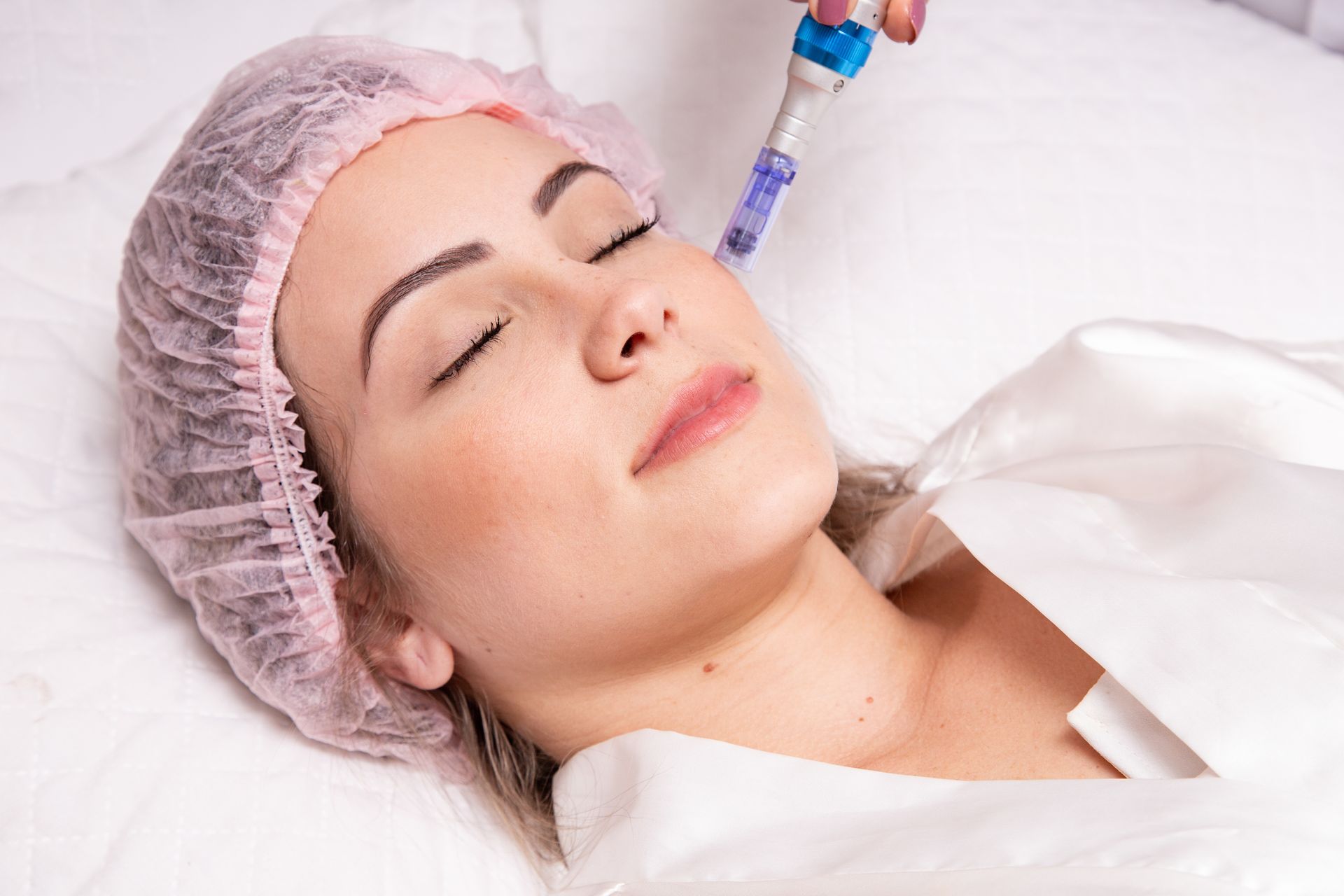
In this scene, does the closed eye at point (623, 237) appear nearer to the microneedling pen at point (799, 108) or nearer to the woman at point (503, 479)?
the woman at point (503, 479)

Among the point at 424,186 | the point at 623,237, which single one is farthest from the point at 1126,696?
the point at 424,186

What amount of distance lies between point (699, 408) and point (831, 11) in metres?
0.49

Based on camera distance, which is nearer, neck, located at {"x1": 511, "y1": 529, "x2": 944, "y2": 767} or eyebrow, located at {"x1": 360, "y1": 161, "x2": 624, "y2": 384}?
eyebrow, located at {"x1": 360, "y1": 161, "x2": 624, "y2": 384}

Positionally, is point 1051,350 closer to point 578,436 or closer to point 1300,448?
point 1300,448

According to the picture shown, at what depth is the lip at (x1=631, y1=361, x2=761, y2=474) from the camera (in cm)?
103

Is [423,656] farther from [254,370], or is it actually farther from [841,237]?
[841,237]

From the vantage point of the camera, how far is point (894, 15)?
1233 mm

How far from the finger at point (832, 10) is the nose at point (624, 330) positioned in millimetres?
391

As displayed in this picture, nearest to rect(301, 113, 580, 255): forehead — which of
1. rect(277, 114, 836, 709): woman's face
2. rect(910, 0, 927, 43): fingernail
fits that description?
rect(277, 114, 836, 709): woman's face

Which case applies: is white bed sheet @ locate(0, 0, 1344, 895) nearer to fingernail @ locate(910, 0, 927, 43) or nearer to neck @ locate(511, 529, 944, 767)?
neck @ locate(511, 529, 944, 767)

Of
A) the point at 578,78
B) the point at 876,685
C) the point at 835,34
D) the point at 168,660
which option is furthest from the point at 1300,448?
the point at 168,660

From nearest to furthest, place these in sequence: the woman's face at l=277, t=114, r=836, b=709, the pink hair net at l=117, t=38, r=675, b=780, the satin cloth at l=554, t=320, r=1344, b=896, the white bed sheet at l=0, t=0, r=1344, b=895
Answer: the satin cloth at l=554, t=320, r=1344, b=896
the woman's face at l=277, t=114, r=836, b=709
the pink hair net at l=117, t=38, r=675, b=780
the white bed sheet at l=0, t=0, r=1344, b=895

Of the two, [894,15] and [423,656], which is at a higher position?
[894,15]

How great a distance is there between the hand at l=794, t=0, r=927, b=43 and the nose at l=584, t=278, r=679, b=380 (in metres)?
0.40
